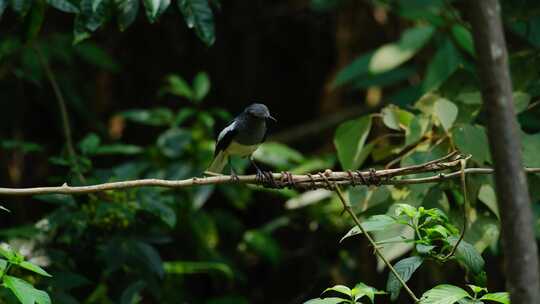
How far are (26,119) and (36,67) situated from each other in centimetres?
183

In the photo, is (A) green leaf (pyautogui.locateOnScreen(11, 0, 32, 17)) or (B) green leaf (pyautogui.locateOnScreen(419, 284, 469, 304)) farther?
(A) green leaf (pyautogui.locateOnScreen(11, 0, 32, 17))

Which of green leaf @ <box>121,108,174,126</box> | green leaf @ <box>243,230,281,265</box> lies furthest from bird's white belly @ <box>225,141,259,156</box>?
green leaf @ <box>243,230,281,265</box>

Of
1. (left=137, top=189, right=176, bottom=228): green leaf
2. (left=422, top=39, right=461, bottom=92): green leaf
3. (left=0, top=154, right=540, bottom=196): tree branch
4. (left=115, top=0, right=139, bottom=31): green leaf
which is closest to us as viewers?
(left=0, top=154, right=540, bottom=196): tree branch

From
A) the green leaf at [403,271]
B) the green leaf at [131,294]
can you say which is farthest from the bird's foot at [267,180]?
the green leaf at [131,294]

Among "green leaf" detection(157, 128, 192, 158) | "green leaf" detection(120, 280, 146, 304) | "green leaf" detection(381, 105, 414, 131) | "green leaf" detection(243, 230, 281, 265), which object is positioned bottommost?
"green leaf" detection(243, 230, 281, 265)

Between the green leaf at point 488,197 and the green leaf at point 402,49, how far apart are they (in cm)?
128

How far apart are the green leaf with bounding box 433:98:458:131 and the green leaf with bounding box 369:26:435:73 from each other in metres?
0.97

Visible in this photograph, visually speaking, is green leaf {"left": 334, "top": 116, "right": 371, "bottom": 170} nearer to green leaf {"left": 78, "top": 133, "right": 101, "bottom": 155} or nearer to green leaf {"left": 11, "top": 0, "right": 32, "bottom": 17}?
green leaf {"left": 78, "top": 133, "right": 101, "bottom": 155}

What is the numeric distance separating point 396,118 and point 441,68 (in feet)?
1.71

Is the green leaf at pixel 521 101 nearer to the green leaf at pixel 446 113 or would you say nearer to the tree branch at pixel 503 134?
the green leaf at pixel 446 113

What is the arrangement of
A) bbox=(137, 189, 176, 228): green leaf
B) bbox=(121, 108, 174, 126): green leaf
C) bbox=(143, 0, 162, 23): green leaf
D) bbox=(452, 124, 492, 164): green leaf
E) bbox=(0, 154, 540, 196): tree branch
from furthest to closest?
bbox=(121, 108, 174, 126): green leaf < bbox=(137, 189, 176, 228): green leaf < bbox=(452, 124, 492, 164): green leaf < bbox=(143, 0, 162, 23): green leaf < bbox=(0, 154, 540, 196): tree branch

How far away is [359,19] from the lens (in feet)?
24.0

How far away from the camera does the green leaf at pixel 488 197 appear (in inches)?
142

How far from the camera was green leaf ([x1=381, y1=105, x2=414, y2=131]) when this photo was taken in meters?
3.92
